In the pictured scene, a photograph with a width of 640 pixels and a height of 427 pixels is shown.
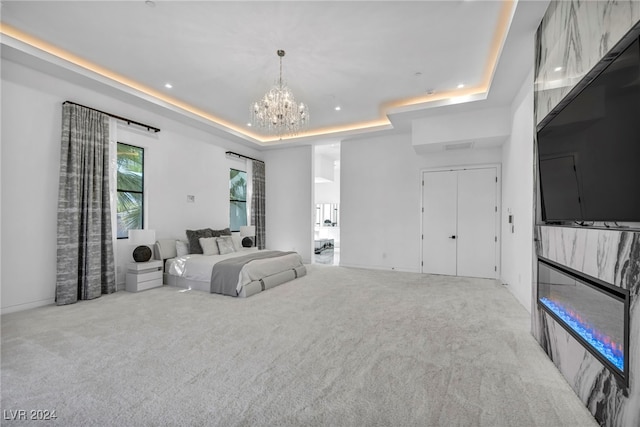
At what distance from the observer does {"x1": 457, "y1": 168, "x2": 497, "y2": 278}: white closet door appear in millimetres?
5754

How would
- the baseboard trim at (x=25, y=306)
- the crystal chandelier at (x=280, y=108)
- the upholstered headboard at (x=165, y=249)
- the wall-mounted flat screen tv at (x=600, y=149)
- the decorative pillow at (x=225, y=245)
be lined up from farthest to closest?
1. the decorative pillow at (x=225, y=245)
2. the upholstered headboard at (x=165, y=249)
3. the crystal chandelier at (x=280, y=108)
4. the baseboard trim at (x=25, y=306)
5. the wall-mounted flat screen tv at (x=600, y=149)

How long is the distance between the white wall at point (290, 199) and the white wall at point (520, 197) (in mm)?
4396

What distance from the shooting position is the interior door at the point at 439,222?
608cm

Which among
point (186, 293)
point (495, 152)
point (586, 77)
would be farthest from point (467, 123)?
point (186, 293)

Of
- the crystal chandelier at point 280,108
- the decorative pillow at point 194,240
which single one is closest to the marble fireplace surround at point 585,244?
the crystal chandelier at point 280,108

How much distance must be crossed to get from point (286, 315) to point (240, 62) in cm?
338

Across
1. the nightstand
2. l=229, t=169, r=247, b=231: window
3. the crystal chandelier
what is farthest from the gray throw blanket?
l=229, t=169, r=247, b=231: window

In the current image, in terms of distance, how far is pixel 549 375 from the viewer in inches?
86.9

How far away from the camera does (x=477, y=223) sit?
5863 mm

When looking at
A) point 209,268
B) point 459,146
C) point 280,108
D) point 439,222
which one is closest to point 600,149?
point 280,108

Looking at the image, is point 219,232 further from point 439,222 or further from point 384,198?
point 439,222

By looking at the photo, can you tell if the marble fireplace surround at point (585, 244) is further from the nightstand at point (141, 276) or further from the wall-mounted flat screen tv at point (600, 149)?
the nightstand at point (141, 276)

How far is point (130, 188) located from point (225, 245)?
195cm

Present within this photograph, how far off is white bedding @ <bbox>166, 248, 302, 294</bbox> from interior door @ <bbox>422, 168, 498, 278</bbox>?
3320 millimetres
